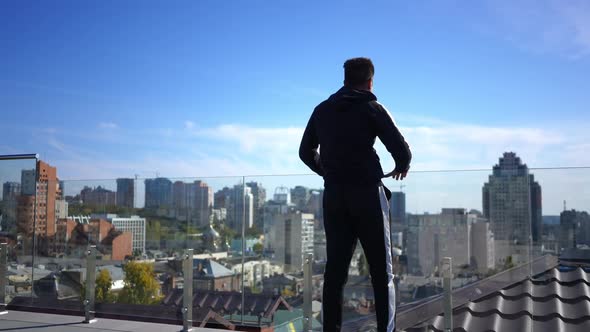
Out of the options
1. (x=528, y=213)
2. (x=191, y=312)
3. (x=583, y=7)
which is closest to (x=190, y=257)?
(x=191, y=312)

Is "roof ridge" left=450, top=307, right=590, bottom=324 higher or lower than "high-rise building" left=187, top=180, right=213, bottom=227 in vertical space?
lower

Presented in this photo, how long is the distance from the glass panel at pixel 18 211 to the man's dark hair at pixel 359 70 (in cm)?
349

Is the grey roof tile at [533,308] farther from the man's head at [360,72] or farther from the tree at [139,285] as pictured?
the tree at [139,285]

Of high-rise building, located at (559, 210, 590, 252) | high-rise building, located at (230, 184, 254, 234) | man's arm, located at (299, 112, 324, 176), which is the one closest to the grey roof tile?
high-rise building, located at (559, 210, 590, 252)

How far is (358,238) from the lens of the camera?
2.18 metres

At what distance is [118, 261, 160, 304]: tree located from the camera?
386cm

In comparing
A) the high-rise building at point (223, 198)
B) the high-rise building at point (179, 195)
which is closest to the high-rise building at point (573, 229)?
the high-rise building at point (223, 198)

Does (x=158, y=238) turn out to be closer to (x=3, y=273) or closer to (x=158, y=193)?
(x=158, y=193)

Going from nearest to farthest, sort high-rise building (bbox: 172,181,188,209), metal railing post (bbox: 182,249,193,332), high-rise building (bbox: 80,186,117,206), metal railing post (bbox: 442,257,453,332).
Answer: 1. metal railing post (bbox: 442,257,453,332)
2. metal railing post (bbox: 182,249,193,332)
3. high-rise building (bbox: 80,186,117,206)
4. high-rise building (bbox: 172,181,188,209)

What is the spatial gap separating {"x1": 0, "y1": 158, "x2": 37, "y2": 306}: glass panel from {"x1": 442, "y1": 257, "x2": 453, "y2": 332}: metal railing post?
3.59m

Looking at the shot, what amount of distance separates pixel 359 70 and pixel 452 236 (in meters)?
7.08

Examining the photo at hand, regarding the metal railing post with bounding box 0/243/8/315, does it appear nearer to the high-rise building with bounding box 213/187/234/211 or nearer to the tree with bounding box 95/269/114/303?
the tree with bounding box 95/269/114/303

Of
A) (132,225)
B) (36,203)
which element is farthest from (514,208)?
(36,203)

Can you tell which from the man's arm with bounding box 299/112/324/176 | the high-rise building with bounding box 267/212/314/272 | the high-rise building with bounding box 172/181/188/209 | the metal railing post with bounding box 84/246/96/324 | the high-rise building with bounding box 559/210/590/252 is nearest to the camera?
the man's arm with bounding box 299/112/324/176
